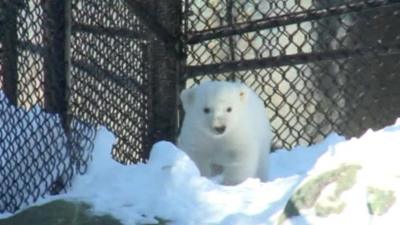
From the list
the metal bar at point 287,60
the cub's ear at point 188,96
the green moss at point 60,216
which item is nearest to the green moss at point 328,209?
the green moss at point 60,216

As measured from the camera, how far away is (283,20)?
606 centimetres

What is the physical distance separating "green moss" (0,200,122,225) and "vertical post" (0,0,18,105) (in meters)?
1.13

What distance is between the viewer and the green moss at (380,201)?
2.99 metres

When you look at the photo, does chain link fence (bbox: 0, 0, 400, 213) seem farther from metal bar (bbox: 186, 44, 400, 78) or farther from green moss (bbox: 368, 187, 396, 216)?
green moss (bbox: 368, 187, 396, 216)

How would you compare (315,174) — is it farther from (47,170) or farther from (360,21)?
(360,21)

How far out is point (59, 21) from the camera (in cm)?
423

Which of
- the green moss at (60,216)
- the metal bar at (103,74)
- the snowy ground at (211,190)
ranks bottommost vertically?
the green moss at (60,216)

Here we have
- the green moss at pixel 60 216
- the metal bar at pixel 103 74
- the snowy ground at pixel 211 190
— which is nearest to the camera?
the snowy ground at pixel 211 190

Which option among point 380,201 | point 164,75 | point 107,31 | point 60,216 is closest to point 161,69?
point 164,75

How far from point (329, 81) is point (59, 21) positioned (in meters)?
2.55

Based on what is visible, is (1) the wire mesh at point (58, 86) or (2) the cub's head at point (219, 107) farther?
(2) the cub's head at point (219, 107)

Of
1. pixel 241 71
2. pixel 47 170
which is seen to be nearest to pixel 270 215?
pixel 47 170

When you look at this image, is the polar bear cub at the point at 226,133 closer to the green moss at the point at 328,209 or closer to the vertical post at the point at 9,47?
the vertical post at the point at 9,47

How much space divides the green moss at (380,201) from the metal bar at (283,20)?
3.04 metres
